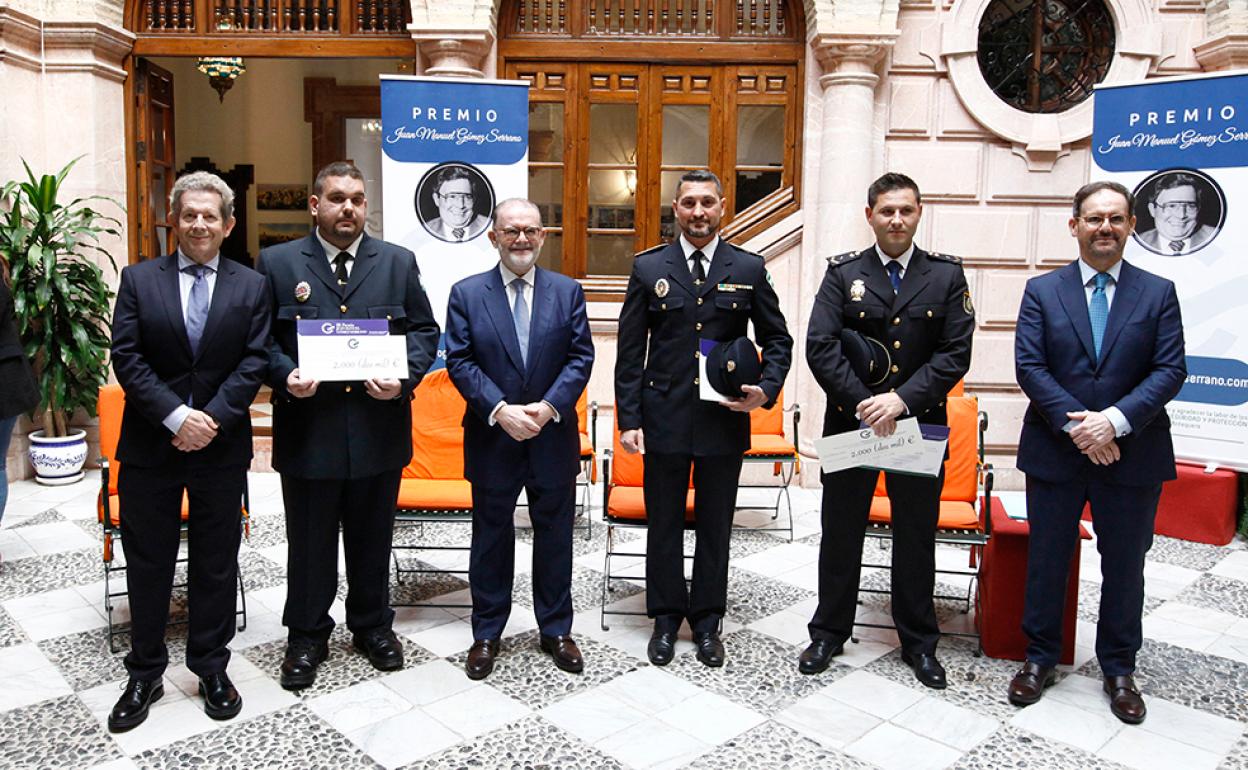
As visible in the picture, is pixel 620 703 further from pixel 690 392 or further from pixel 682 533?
pixel 690 392

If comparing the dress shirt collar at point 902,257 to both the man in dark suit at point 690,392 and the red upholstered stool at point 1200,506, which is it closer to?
the man in dark suit at point 690,392

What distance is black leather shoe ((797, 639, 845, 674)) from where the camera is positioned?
12.8 feet

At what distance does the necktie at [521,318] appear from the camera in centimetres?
381

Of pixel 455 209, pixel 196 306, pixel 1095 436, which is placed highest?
pixel 455 209

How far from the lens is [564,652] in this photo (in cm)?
390

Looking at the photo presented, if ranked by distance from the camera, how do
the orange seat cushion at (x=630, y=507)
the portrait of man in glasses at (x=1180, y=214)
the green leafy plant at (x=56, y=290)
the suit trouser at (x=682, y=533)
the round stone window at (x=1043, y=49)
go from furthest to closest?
1. the round stone window at (x=1043, y=49)
2. the green leafy plant at (x=56, y=290)
3. the portrait of man in glasses at (x=1180, y=214)
4. the orange seat cushion at (x=630, y=507)
5. the suit trouser at (x=682, y=533)

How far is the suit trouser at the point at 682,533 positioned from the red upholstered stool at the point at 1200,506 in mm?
3040

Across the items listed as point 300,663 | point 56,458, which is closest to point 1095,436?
point 300,663

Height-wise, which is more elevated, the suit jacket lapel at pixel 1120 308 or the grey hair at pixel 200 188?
the grey hair at pixel 200 188

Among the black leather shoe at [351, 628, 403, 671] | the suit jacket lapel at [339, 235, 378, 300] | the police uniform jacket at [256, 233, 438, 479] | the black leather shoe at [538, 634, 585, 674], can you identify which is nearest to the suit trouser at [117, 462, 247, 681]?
the police uniform jacket at [256, 233, 438, 479]

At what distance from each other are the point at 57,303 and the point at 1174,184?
714 cm

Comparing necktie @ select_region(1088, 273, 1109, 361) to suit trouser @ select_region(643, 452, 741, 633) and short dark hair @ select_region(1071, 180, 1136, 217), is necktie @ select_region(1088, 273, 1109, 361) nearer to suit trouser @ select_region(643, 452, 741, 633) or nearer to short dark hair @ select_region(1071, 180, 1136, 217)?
short dark hair @ select_region(1071, 180, 1136, 217)

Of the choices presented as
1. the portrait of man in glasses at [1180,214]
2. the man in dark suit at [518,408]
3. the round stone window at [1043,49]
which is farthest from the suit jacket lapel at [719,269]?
the round stone window at [1043,49]

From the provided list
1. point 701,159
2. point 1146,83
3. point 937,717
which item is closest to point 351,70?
point 701,159
